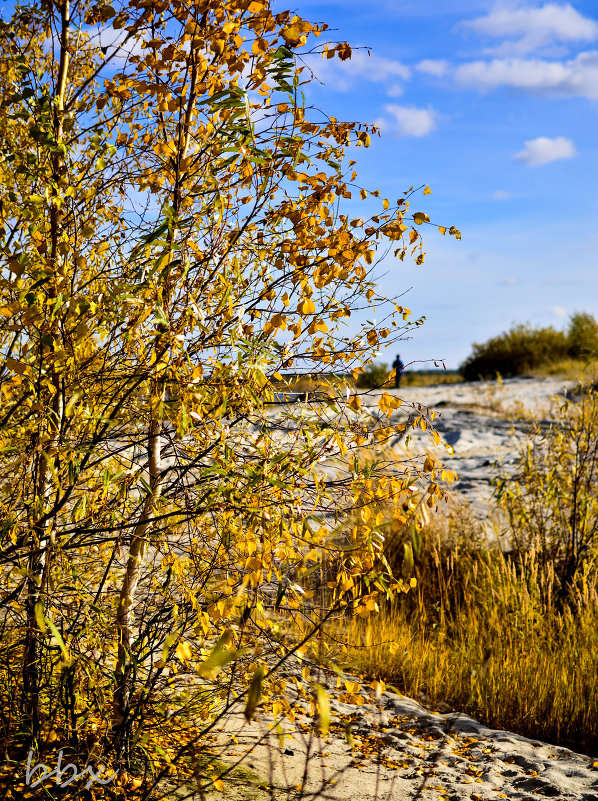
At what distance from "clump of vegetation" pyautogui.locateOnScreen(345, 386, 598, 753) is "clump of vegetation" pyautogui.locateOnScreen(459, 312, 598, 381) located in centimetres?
1486

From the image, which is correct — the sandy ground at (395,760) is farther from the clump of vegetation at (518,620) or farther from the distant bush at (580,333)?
the distant bush at (580,333)

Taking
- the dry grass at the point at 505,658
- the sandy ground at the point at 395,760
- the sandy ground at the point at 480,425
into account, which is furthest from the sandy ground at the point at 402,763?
the sandy ground at the point at 480,425

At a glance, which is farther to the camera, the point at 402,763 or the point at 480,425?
the point at 480,425

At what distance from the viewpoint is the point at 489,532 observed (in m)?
6.55

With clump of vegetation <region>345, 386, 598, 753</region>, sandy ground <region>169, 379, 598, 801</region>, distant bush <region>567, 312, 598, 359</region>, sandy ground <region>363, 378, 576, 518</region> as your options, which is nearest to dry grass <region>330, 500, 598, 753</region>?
clump of vegetation <region>345, 386, 598, 753</region>

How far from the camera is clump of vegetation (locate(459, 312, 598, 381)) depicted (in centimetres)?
1998

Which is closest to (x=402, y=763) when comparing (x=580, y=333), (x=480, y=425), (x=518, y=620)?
(x=518, y=620)

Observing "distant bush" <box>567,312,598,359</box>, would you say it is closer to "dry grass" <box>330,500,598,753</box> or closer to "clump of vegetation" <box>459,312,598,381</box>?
"clump of vegetation" <box>459,312,598,381</box>

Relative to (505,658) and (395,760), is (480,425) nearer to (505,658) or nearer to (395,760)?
(505,658)

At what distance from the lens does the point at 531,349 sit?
66.9 ft

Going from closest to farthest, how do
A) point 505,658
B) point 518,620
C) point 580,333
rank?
1. point 505,658
2. point 518,620
3. point 580,333

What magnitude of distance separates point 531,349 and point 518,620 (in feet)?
56.3

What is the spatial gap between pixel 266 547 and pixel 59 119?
1.59 metres

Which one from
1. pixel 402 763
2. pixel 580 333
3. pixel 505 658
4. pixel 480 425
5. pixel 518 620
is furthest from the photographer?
pixel 580 333
